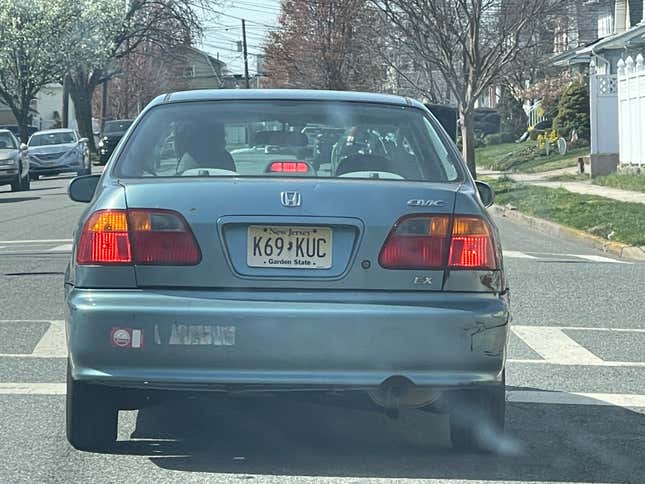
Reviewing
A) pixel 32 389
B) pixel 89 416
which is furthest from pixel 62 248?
pixel 89 416

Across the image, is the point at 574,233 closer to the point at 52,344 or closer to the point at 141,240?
the point at 52,344

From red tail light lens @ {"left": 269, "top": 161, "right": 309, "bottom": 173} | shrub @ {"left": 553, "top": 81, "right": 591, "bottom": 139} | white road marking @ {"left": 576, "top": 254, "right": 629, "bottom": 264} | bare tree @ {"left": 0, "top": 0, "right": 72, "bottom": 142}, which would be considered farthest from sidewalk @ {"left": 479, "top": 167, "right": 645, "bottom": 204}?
bare tree @ {"left": 0, "top": 0, "right": 72, "bottom": 142}

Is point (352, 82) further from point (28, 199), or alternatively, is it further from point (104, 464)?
point (104, 464)

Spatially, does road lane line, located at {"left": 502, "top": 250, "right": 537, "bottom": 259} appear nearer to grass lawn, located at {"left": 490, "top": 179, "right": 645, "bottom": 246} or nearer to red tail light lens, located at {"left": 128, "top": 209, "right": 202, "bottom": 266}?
grass lawn, located at {"left": 490, "top": 179, "right": 645, "bottom": 246}

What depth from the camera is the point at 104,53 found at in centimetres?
5612

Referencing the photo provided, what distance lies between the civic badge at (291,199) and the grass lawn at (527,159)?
29.4 m

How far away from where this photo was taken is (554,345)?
28.1ft

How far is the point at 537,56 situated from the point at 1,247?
31.5 m

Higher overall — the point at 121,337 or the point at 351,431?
the point at 121,337

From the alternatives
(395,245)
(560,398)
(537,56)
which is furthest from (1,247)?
(537,56)

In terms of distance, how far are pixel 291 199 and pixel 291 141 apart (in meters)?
1.05

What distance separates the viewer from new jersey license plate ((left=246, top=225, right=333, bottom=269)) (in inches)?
196

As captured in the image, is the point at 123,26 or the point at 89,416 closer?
the point at 89,416

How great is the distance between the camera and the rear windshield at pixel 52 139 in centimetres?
3900
